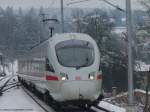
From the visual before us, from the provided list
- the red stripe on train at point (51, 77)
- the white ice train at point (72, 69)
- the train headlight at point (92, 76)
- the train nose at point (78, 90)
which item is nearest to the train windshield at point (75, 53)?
the white ice train at point (72, 69)

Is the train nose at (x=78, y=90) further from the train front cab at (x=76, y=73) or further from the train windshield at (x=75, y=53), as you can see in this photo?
the train windshield at (x=75, y=53)

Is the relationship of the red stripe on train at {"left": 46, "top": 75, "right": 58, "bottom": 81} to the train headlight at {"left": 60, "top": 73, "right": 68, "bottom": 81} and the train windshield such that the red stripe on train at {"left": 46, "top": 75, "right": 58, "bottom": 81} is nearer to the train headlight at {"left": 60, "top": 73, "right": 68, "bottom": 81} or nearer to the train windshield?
the train headlight at {"left": 60, "top": 73, "right": 68, "bottom": 81}

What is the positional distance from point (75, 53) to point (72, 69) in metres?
1.02

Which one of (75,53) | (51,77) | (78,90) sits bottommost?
(78,90)

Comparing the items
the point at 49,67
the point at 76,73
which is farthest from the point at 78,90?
the point at 49,67

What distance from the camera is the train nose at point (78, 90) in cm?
2133

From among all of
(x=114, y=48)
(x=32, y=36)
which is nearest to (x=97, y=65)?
(x=114, y=48)

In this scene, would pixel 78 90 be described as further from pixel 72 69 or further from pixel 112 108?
pixel 112 108

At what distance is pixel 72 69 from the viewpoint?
21.7m

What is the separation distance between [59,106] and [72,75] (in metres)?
2.37

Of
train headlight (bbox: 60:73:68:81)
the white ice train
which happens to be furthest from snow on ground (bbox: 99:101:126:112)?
train headlight (bbox: 60:73:68:81)

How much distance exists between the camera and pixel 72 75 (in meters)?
21.5

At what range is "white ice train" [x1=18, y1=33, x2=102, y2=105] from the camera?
21.4 m

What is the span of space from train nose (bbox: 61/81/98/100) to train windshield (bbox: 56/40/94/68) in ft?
2.87
